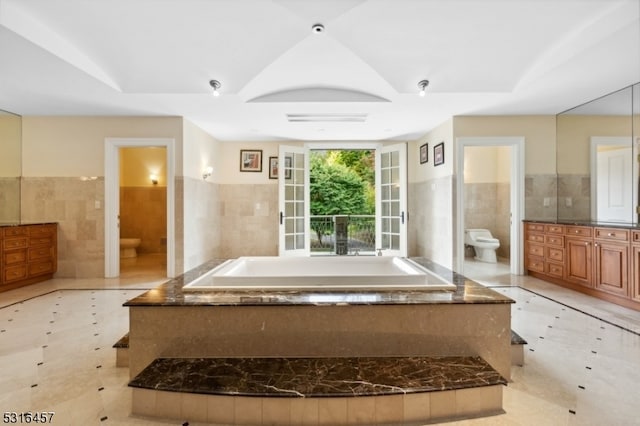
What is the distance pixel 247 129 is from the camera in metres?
5.26

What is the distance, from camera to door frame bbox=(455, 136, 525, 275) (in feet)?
15.1

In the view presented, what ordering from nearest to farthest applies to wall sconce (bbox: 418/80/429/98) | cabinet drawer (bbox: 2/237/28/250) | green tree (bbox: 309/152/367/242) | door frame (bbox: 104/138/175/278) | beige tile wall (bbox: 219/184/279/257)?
wall sconce (bbox: 418/80/429/98), cabinet drawer (bbox: 2/237/28/250), door frame (bbox: 104/138/175/278), beige tile wall (bbox: 219/184/279/257), green tree (bbox: 309/152/367/242)

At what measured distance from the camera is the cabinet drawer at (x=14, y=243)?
153 inches

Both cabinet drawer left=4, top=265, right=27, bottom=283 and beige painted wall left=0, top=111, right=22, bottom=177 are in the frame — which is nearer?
cabinet drawer left=4, top=265, right=27, bottom=283

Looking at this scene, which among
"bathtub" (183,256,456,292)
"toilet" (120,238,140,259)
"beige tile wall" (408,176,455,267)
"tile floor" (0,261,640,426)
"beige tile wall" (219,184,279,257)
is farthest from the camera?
"toilet" (120,238,140,259)

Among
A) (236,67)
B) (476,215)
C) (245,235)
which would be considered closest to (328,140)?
(245,235)

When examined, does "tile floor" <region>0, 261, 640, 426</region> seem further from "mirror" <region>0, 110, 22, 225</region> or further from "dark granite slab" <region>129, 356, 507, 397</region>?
"mirror" <region>0, 110, 22, 225</region>

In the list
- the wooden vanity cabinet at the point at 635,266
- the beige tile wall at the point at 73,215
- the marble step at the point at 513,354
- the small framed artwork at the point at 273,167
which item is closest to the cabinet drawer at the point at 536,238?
the wooden vanity cabinet at the point at 635,266

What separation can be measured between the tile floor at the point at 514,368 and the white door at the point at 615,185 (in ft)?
4.22

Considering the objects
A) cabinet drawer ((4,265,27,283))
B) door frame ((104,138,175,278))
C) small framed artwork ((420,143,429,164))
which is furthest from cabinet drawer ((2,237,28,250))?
small framed artwork ((420,143,429,164))

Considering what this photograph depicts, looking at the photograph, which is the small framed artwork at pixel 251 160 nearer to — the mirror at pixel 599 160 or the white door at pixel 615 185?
the mirror at pixel 599 160

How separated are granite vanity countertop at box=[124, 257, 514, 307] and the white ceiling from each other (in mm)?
2151

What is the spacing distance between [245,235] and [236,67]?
346cm

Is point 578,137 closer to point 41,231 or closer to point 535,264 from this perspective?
point 535,264
